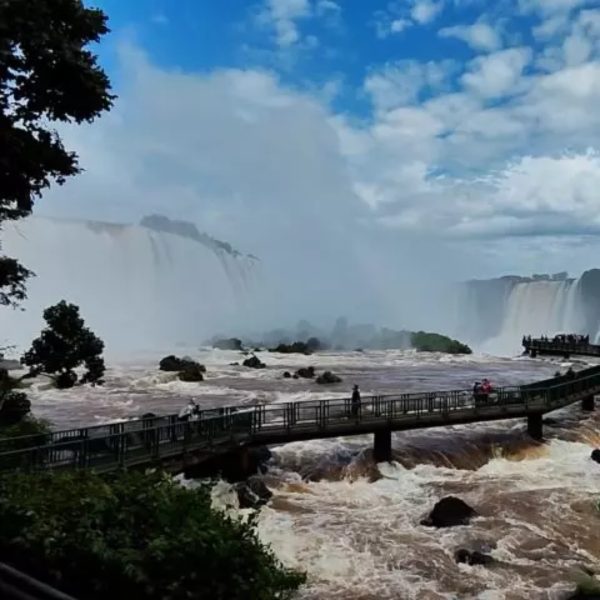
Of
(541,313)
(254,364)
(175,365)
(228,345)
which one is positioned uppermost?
(541,313)

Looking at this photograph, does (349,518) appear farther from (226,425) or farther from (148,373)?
(148,373)

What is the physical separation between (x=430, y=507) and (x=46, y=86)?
43.7 ft

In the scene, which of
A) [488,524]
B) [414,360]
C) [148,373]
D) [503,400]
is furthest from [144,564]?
[414,360]

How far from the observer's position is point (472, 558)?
13.6 meters

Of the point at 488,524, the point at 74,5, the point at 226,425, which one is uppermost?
the point at 74,5

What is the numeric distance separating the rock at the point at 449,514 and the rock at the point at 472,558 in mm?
1798

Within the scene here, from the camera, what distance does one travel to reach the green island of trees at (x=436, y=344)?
81056 millimetres

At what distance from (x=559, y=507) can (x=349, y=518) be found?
18.5ft

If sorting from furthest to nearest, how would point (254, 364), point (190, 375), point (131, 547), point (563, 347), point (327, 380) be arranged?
point (563, 347) < point (254, 364) < point (190, 375) < point (327, 380) < point (131, 547)

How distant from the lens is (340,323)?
108625 millimetres

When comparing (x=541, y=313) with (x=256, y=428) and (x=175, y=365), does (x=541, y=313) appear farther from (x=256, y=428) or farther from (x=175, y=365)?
(x=256, y=428)

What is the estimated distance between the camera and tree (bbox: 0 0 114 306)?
8.94 m

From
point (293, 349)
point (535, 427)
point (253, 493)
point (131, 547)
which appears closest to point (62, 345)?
point (253, 493)

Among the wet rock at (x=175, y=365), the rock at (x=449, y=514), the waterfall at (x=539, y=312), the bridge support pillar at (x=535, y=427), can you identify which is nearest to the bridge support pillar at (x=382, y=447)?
the rock at (x=449, y=514)
